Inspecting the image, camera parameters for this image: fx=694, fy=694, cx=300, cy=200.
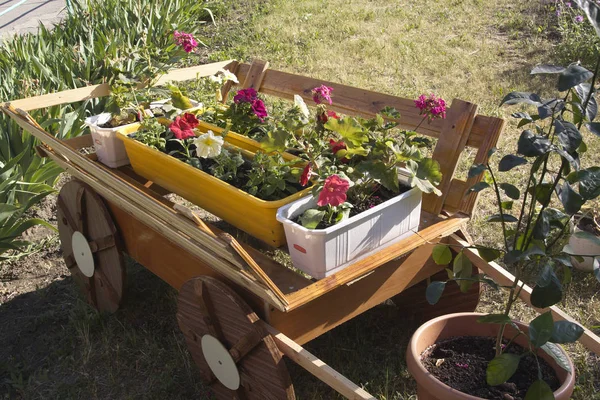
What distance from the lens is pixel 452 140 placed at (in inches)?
88.4

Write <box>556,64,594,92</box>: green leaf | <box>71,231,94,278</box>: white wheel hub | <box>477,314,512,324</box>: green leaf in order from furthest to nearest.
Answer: <box>71,231,94,278</box>: white wheel hub → <box>477,314,512,324</box>: green leaf → <box>556,64,594,92</box>: green leaf

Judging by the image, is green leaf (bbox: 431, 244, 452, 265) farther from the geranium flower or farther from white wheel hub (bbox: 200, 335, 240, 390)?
the geranium flower

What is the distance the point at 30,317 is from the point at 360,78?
3.13m

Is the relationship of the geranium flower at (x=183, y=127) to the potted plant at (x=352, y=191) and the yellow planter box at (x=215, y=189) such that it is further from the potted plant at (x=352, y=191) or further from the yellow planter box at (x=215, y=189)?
the potted plant at (x=352, y=191)

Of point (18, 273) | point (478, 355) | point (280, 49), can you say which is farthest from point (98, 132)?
point (280, 49)

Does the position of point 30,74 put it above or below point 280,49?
above

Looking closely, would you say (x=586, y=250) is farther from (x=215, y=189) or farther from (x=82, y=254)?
(x=82, y=254)

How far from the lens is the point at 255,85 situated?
3020mm

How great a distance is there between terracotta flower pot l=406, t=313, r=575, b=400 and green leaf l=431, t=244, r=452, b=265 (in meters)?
0.18

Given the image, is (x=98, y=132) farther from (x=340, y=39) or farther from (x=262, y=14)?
(x=262, y=14)

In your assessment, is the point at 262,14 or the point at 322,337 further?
the point at 262,14

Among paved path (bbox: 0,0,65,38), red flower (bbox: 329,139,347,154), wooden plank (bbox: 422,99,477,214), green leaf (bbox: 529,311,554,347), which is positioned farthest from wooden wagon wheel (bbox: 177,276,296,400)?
paved path (bbox: 0,0,65,38)

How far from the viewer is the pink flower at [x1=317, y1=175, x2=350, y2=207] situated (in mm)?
1826

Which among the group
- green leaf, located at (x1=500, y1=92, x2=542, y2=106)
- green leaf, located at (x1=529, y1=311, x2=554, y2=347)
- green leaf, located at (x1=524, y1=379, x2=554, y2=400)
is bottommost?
green leaf, located at (x1=524, y1=379, x2=554, y2=400)
